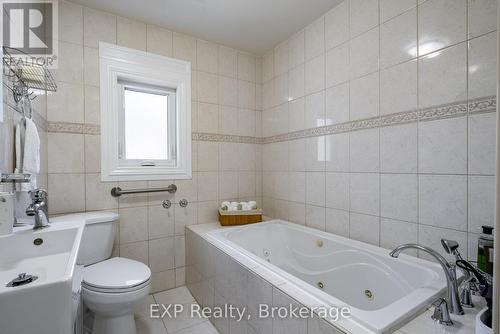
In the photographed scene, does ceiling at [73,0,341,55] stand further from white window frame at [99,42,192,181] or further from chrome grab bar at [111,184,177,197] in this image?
chrome grab bar at [111,184,177,197]

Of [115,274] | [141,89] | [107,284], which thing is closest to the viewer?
[107,284]

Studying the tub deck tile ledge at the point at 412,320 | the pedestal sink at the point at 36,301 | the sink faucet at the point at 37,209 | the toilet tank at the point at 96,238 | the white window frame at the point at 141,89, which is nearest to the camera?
the pedestal sink at the point at 36,301

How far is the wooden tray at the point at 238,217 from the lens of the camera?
2.23 meters

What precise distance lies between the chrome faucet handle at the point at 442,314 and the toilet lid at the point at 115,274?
4.77ft

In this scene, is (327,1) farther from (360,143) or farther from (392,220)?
(392,220)

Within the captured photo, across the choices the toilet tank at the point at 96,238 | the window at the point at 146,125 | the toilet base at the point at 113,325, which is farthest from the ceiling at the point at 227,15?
the toilet base at the point at 113,325

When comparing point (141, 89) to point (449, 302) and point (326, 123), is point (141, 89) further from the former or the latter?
point (449, 302)

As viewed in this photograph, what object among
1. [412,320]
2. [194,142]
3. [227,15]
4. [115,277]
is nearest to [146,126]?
[194,142]

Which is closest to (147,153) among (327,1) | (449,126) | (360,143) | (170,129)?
(170,129)

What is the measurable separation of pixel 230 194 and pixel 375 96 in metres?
1.60

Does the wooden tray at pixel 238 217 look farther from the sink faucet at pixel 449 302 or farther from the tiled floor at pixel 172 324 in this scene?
the sink faucet at pixel 449 302

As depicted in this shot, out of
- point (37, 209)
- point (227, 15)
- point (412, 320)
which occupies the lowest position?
point (412, 320)

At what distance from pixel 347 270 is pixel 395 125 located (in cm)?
102

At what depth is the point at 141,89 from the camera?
221 cm
